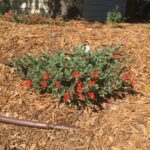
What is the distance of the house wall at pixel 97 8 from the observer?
591 inches

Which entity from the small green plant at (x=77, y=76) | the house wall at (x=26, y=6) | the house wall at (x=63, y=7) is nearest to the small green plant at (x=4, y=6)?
the house wall at (x=26, y=6)

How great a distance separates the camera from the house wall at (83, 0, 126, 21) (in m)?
15.0

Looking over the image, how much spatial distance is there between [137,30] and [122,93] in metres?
2.99

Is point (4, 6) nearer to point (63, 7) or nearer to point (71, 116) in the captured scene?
point (63, 7)

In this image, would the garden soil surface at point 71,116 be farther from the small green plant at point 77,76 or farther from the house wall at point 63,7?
the house wall at point 63,7

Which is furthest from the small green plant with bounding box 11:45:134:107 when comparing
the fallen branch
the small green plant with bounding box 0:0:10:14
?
the small green plant with bounding box 0:0:10:14

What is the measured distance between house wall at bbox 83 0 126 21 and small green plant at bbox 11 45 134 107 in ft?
30.2

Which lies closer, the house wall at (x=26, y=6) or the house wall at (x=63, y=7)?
the house wall at (x=63, y=7)

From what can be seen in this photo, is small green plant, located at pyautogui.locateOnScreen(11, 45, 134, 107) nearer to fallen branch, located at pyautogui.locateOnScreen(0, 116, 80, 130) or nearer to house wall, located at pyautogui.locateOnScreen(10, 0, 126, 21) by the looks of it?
fallen branch, located at pyautogui.locateOnScreen(0, 116, 80, 130)

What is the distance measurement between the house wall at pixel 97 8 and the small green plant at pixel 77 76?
921 cm

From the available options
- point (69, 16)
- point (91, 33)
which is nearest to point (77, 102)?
point (91, 33)

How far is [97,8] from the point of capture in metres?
15.5

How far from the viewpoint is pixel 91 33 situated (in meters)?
7.78

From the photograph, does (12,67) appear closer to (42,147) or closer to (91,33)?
(42,147)
